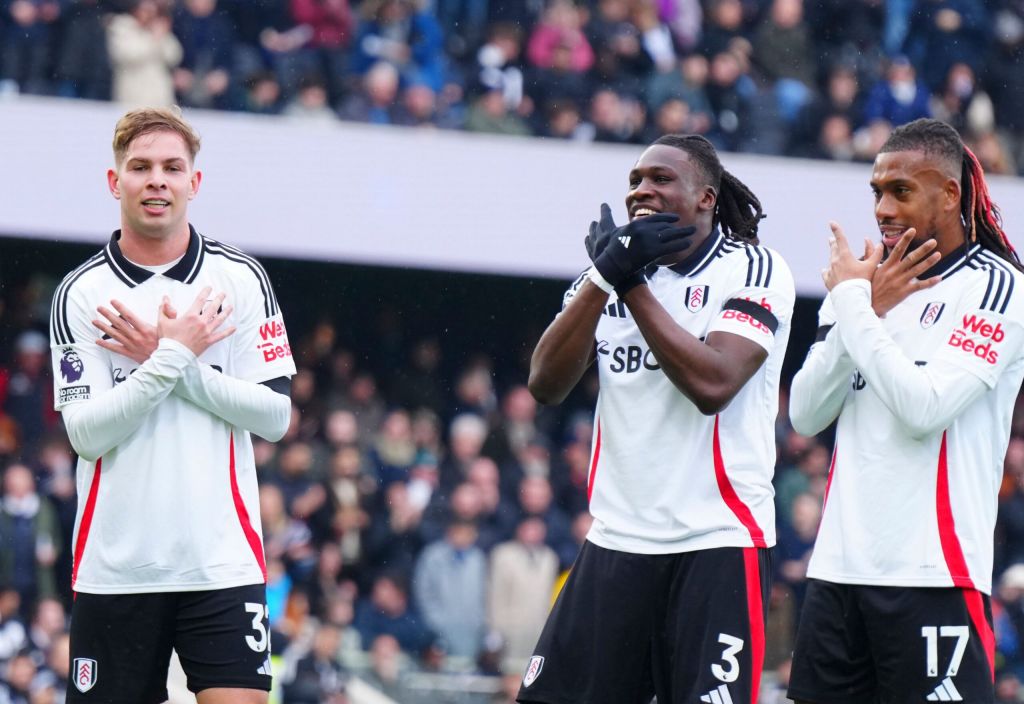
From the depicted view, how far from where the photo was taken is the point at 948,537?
14.7ft

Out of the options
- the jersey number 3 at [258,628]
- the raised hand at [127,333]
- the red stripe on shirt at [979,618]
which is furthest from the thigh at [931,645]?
the raised hand at [127,333]

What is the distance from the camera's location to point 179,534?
4.79 meters

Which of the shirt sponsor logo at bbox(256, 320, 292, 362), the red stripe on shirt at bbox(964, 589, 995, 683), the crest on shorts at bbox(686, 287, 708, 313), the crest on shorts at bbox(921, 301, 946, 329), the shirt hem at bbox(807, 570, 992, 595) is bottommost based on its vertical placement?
the red stripe on shirt at bbox(964, 589, 995, 683)

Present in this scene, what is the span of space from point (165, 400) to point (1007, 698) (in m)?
8.47

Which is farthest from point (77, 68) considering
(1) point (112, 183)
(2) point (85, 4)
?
(1) point (112, 183)

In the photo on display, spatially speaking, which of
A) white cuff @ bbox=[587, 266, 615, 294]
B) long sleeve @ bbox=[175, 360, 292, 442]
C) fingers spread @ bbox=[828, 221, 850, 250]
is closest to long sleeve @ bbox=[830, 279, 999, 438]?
fingers spread @ bbox=[828, 221, 850, 250]

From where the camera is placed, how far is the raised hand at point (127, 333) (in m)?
4.82

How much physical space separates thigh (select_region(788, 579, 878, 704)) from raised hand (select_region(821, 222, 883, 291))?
→ 0.86 m

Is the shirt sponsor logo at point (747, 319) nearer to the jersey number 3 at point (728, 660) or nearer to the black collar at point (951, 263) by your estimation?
the black collar at point (951, 263)

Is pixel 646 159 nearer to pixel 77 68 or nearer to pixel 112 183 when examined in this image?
pixel 112 183

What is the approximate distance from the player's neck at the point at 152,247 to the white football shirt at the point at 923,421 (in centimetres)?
192

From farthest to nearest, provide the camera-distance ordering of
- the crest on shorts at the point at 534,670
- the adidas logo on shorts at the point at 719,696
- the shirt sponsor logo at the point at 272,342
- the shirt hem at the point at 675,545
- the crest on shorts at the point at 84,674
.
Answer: the shirt sponsor logo at the point at 272,342
the crest on shorts at the point at 84,674
the crest on shorts at the point at 534,670
the shirt hem at the point at 675,545
the adidas logo on shorts at the point at 719,696

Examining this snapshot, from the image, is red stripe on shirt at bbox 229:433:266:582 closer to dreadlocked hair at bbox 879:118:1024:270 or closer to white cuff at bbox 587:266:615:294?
white cuff at bbox 587:266:615:294

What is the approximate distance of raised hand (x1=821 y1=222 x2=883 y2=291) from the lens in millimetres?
4652
